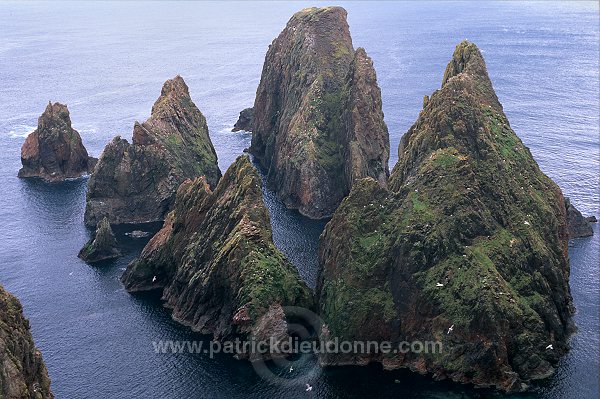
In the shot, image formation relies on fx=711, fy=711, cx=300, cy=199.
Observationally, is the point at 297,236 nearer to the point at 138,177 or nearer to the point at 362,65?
the point at 138,177

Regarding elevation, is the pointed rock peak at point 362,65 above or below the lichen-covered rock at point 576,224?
above

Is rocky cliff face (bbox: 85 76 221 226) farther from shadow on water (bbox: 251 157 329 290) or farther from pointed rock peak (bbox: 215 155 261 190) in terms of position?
pointed rock peak (bbox: 215 155 261 190)

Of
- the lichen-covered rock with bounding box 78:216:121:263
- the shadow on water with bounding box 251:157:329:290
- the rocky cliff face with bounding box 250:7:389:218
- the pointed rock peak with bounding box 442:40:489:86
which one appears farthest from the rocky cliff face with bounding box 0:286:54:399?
the pointed rock peak with bounding box 442:40:489:86

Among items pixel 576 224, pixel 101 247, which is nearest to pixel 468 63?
pixel 576 224

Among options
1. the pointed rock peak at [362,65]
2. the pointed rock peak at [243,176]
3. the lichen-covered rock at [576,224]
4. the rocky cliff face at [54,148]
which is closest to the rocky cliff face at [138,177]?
the rocky cliff face at [54,148]

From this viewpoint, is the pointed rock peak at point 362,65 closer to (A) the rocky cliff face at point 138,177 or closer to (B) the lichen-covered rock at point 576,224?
(A) the rocky cliff face at point 138,177

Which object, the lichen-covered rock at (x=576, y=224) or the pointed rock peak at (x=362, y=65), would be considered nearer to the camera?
the lichen-covered rock at (x=576, y=224)

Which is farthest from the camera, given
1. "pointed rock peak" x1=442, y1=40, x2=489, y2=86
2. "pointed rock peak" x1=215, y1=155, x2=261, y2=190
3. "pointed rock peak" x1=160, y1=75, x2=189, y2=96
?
"pointed rock peak" x1=160, y1=75, x2=189, y2=96
